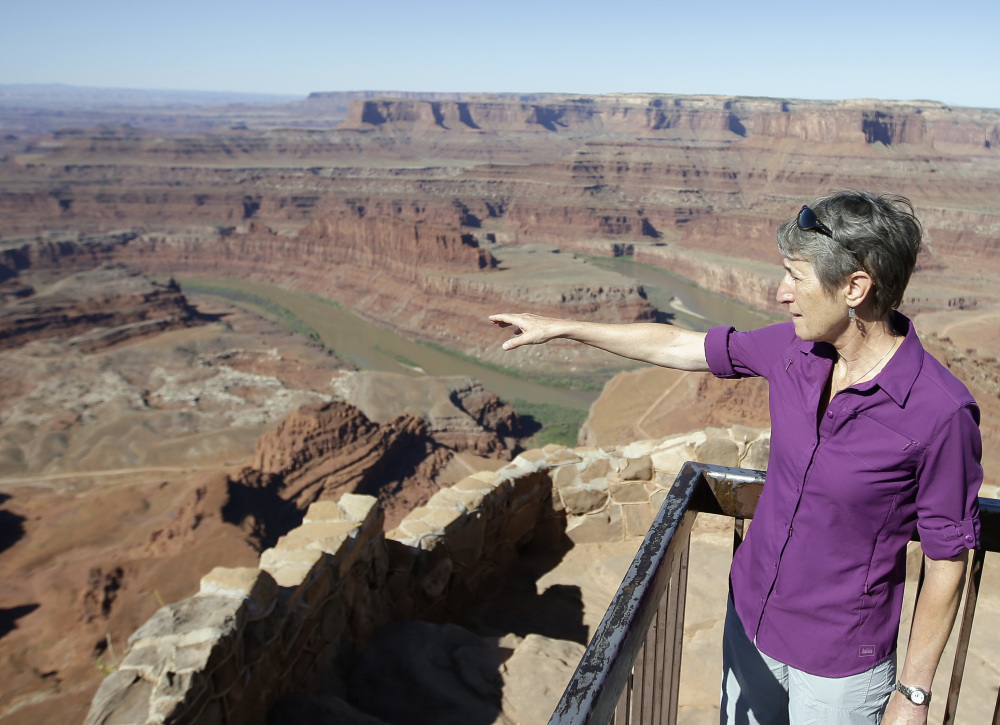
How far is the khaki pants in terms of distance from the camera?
184 cm

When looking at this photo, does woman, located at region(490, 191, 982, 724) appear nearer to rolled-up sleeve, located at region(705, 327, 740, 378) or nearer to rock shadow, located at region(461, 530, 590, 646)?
rolled-up sleeve, located at region(705, 327, 740, 378)

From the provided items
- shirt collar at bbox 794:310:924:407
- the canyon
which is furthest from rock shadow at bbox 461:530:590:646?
the canyon

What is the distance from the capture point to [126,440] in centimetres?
2203

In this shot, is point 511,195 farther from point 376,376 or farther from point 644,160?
point 376,376

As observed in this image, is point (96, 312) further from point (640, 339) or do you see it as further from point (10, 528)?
point (640, 339)

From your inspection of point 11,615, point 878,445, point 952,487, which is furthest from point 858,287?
point 11,615

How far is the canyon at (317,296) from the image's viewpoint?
14.4 metres

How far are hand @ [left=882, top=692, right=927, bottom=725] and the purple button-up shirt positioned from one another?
0.34 ft

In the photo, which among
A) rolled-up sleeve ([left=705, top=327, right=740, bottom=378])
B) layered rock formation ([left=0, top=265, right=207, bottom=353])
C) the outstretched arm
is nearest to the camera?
rolled-up sleeve ([left=705, top=327, right=740, bottom=378])

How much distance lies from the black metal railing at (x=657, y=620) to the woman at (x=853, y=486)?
192 millimetres

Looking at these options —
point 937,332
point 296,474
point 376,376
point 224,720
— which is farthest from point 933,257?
point 224,720

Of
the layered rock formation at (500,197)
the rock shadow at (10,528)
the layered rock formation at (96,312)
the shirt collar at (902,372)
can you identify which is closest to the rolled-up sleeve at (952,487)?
the shirt collar at (902,372)

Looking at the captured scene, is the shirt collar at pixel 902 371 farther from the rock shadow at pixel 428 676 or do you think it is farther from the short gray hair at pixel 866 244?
the rock shadow at pixel 428 676

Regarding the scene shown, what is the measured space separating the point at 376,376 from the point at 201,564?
631 inches
